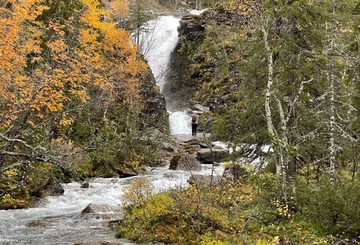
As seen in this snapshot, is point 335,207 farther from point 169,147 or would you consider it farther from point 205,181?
point 169,147

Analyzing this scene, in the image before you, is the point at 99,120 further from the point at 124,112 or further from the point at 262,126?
the point at 262,126

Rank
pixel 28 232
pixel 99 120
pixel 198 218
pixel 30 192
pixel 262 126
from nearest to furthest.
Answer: pixel 198 218
pixel 28 232
pixel 262 126
pixel 30 192
pixel 99 120

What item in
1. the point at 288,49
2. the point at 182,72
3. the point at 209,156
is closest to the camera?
the point at 288,49

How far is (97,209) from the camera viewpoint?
12.4 meters

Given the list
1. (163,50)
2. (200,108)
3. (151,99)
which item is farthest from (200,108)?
(163,50)

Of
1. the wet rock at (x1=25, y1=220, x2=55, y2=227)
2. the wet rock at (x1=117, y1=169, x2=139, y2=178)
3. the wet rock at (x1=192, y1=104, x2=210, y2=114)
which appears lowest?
the wet rock at (x1=117, y1=169, x2=139, y2=178)

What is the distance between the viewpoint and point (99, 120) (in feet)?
79.6

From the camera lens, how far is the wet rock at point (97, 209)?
12156 millimetres

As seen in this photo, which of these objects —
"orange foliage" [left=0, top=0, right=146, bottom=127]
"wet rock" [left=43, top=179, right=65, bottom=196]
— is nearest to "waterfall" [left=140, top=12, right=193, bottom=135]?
"orange foliage" [left=0, top=0, right=146, bottom=127]

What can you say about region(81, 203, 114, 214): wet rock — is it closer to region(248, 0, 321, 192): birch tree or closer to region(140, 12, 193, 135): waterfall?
region(248, 0, 321, 192): birch tree

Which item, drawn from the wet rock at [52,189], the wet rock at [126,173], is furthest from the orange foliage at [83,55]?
the wet rock at [126,173]

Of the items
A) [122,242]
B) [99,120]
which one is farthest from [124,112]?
[122,242]

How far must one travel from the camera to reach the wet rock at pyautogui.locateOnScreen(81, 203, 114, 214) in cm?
1216

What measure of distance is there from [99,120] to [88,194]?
9.71 meters
